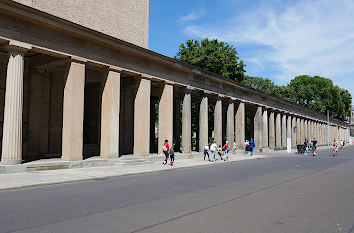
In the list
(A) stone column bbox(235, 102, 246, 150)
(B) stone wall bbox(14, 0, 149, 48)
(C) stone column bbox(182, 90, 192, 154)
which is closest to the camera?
(B) stone wall bbox(14, 0, 149, 48)

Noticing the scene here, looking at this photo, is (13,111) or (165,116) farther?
(165,116)

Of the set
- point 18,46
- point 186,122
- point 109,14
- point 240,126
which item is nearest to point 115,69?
point 109,14

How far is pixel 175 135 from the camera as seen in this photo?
117 ft

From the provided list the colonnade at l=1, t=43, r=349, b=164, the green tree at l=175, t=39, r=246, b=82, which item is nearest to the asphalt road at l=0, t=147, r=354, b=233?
the colonnade at l=1, t=43, r=349, b=164

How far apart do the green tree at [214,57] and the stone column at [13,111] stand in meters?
34.8

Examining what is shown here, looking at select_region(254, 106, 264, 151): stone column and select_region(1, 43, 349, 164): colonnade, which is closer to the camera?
select_region(1, 43, 349, 164): colonnade

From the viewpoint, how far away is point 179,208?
25.1ft

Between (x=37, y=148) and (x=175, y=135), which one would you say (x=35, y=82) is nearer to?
(x=37, y=148)

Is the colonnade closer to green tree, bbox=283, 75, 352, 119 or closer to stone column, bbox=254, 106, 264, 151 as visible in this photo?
stone column, bbox=254, 106, 264, 151

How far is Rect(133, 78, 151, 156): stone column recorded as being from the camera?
22.5 m

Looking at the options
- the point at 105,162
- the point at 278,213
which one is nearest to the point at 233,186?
the point at 278,213

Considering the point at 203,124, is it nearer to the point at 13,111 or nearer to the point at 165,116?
the point at 165,116

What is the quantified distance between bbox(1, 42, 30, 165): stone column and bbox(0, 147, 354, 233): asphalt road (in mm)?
4943

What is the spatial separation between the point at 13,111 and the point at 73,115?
342cm
